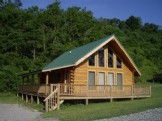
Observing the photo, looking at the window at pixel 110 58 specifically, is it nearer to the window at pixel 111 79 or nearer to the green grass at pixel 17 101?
the window at pixel 111 79

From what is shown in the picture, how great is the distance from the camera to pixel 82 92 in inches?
1070

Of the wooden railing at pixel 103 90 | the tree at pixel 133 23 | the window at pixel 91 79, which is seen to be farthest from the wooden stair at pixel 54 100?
the tree at pixel 133 23

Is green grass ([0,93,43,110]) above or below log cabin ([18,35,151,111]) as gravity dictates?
below

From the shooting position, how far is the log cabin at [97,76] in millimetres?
26969

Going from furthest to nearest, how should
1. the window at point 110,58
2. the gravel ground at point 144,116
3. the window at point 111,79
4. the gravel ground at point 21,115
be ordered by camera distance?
the window at point 110,58 < the window at point 111,79 < the gravel ground at point 21,115 < the gravel ground at point 144,116

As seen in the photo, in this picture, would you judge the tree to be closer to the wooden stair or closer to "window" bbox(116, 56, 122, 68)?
"window" bbox(116, 56, 122, 68)

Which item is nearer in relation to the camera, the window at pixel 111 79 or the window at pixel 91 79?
the window at pixel 91 79

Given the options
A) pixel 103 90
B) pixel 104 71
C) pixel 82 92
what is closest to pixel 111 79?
pixel 104 71

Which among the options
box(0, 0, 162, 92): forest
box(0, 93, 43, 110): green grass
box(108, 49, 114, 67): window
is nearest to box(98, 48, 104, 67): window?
box(108, 49, 114, 67): window

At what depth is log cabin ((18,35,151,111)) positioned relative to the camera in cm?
2697

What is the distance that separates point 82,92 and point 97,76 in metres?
3.41

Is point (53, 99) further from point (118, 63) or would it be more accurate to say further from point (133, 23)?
point (133, 23)

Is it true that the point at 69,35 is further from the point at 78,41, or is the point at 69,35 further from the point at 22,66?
the point at 22,66

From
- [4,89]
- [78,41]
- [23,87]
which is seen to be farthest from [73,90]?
[78,41]
